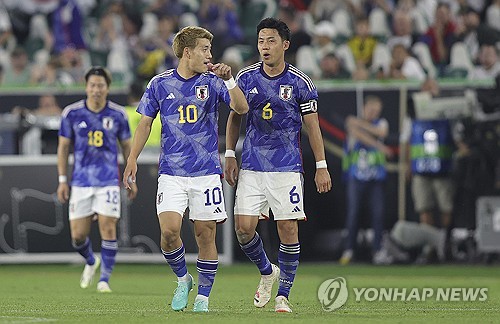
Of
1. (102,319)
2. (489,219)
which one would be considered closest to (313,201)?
(489,219)

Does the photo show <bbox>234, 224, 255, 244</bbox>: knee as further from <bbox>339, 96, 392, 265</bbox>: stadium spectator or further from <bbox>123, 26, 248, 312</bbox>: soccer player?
<bbox>339, 96, 392, 265</bbox>: stadium spectator

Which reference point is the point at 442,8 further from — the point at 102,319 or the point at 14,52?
the point at 102,319

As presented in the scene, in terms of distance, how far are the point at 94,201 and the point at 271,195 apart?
4068 mm

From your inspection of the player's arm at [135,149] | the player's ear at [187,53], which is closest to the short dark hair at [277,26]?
the player's ear at [187,53]

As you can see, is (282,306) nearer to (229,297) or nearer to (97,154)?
(229,297)

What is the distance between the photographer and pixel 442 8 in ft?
76.0

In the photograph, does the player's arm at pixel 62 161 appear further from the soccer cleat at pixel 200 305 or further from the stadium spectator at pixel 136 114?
the soccer cleat at pixel 200 305

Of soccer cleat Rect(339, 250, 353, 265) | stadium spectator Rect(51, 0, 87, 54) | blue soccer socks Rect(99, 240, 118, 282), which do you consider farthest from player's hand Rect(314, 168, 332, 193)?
stadium spectator Rect(51, 0, 87, 54)

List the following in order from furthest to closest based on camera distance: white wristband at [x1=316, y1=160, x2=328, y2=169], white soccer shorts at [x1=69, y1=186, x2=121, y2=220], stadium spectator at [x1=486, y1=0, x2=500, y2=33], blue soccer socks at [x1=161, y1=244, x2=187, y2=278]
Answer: stadium spectator at [x1=486, y1=0, x2=500, y2=33] → white soccer shorts at [x1=69, y1=186, x2=121, y2=220] → white wristband at [x1=316, y1=160, x2=328, y2=169] → blue soccer socks at [x1=161, y1=244, x2=187, y2=278]

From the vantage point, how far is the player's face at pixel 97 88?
14531 mm

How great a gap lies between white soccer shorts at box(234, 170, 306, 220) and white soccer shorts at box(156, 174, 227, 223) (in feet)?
1.37

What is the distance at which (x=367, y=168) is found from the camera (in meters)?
19.8

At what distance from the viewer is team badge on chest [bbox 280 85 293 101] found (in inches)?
437

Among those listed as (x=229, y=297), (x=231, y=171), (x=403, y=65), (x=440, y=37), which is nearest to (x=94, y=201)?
(x=229, y=297)
